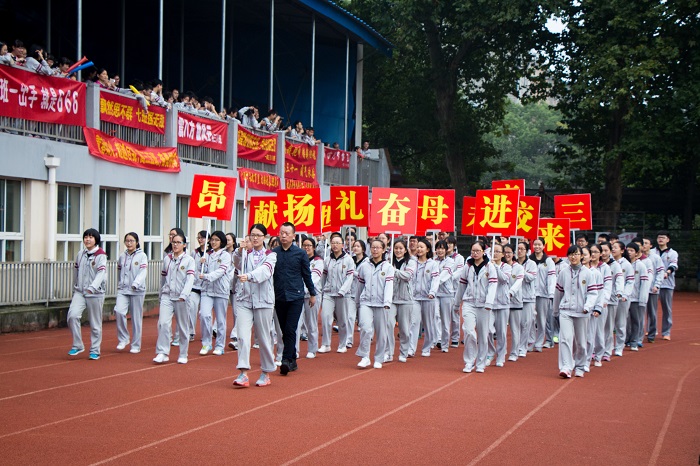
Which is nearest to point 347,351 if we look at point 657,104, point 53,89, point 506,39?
point 53,89

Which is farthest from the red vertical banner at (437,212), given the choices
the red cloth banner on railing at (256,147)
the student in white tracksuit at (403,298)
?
the red cloth banner on railing at (256,147)

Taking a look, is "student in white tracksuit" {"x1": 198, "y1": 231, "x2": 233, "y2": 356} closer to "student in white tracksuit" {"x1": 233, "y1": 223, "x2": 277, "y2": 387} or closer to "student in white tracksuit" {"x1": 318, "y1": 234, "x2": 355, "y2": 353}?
"student in white tracksuit" {"x1": 318, "y1": 234, "x2": 355, "y2": 353}

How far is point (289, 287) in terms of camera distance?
40.8 feet

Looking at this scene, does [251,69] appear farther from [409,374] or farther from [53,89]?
[409,374]

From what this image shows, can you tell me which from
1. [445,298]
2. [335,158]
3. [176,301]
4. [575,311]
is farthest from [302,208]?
[335,158]

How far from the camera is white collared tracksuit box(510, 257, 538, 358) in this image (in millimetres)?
16239

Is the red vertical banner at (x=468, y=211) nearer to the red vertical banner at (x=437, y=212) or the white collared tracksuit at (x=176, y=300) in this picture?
the red vertical banner at (x=437, y=212)

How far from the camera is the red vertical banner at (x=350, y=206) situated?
58.4ft

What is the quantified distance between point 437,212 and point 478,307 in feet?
16.6

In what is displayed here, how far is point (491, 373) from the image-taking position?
1345 cm

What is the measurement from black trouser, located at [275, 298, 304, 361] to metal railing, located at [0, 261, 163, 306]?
6452 mm

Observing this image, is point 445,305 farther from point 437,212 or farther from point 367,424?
point 367,424

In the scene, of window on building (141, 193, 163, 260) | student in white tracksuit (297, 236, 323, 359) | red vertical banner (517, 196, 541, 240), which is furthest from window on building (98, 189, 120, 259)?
red vertical banner (517, 196, 541, 240)

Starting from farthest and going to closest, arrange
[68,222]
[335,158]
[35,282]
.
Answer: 1. [335,158]
2. [68,222]
3. [35,282]
